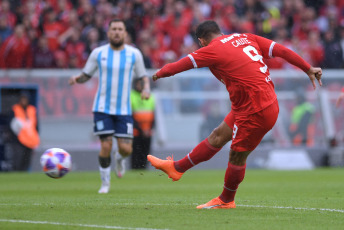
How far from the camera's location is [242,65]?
7.74 m

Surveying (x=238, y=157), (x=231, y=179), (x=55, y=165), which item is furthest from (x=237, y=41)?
(x=55, y=165)

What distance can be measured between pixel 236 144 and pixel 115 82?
3.60 metres

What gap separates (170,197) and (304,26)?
1417 centimetres

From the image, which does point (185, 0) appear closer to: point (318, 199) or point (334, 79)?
point (334, 79)

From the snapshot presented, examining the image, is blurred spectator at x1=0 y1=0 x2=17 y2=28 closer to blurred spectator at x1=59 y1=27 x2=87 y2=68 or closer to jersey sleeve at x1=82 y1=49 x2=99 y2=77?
blurred spectator at x1=59 y1=27 x2=87 y2=68

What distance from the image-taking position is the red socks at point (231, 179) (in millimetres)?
7836

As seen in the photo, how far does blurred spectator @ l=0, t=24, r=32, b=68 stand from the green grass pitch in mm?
4310

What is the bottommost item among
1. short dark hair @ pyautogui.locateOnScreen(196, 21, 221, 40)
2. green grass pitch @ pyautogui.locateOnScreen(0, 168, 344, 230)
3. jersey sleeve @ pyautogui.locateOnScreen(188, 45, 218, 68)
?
green grass pitch @ pyautogui.locateOnScreen(0, 168, 344, 230)

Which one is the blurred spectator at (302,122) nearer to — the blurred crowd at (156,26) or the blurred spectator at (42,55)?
the blurred crowd at (156,26)

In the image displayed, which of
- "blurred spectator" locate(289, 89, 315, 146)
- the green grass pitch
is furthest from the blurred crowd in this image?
the green grass pitch

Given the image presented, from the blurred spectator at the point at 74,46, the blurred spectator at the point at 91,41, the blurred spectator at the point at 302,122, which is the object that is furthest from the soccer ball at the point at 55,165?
the blurred spectator at the point at 302,122

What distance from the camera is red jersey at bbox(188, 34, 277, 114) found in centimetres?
768

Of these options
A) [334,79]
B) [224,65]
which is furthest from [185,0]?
[224,65]

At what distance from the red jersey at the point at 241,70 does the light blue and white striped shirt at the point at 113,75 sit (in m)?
3.18
